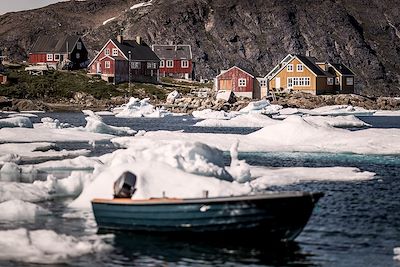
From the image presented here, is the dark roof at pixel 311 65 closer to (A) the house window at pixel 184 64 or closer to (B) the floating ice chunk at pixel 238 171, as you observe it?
(A) the house window at pixel 184 64

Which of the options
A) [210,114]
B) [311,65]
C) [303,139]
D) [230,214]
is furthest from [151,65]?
[230,214]

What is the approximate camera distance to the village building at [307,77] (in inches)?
5595

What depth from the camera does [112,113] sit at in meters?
119

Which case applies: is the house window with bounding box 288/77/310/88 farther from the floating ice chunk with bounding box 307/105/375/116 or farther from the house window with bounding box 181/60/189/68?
the house window with bounding box 181/60/189/68

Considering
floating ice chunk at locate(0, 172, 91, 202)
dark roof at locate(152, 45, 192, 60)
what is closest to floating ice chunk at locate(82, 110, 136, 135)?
floating ice chunk at locate(0, 172, 91, 202)

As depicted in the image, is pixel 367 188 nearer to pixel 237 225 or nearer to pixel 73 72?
pixel 237 225

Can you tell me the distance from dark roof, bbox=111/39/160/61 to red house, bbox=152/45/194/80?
44.5 ft

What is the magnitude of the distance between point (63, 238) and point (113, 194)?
2975 mm

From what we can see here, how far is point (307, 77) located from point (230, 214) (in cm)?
12029

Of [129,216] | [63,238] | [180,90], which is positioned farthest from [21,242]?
[180,90]

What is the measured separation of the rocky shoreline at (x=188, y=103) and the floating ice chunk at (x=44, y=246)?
97531 millimetres

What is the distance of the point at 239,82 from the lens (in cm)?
14612

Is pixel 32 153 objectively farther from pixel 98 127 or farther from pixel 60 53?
pixel 60 53

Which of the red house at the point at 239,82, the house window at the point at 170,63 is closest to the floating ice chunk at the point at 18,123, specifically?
the red house at the point at 239,82
